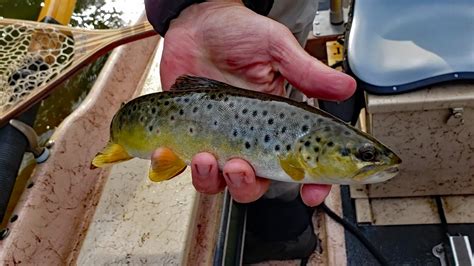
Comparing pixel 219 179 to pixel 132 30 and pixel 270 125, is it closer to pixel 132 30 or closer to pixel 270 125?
pixel 270 125

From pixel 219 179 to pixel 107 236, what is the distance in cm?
53

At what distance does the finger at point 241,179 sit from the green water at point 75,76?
1.43m

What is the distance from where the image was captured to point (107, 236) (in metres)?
1.68

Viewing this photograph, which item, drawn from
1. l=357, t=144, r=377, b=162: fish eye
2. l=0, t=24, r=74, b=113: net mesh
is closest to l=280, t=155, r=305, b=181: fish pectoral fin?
l=357, t=144, r=377, b=162: fish eye

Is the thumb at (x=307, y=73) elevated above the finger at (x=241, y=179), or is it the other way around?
the thumb at (x=307, y=73)

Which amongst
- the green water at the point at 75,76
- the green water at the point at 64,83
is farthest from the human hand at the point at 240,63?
the green water at the point at 75,76

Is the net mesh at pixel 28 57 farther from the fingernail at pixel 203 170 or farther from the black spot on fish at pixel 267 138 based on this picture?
the black spot on fish at pixel 267 138

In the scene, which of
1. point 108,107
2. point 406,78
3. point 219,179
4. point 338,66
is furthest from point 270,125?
point 338,66

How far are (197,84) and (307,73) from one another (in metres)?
0.26

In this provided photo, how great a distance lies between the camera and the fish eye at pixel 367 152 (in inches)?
45.4

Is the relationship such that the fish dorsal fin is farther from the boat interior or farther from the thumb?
the boat interior

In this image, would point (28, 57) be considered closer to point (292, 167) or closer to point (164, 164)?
point (164, 164)

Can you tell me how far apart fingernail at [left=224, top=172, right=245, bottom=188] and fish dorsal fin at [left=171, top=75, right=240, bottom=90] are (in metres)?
0.22

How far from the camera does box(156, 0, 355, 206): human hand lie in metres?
1.28
